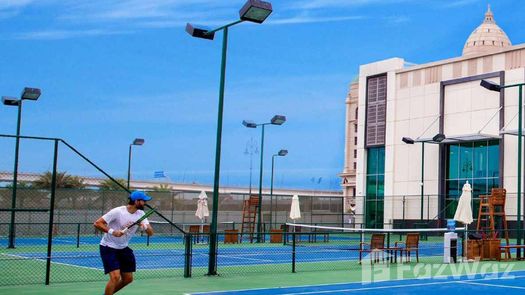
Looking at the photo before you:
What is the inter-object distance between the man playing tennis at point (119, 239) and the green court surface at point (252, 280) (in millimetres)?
3332

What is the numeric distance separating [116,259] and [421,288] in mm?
6809

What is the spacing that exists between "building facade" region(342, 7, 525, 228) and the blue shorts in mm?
34408

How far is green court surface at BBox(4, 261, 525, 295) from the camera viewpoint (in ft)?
43.9

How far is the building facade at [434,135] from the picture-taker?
45500 mm

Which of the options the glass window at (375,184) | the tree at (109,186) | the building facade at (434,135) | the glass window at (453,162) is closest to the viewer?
the tree at (109,186)

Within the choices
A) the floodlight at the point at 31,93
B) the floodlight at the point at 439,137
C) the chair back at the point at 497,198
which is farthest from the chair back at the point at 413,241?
the floodlight at the point at 439,137

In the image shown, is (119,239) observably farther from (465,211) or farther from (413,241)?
(465,211)

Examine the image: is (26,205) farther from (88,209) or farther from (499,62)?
(499,62)

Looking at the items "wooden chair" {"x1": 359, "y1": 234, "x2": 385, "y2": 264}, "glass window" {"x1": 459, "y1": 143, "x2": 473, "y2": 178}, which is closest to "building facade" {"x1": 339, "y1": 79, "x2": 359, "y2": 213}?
"glass window" {"x1": 459, "y1": 143, "x2": 473, "y2": 178}

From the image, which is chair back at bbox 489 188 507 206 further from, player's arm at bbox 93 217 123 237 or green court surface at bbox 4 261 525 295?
player's arm at bbox 93 217 123 237

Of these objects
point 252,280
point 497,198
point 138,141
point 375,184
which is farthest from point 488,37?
point 252,280

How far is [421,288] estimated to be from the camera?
14.4 meters

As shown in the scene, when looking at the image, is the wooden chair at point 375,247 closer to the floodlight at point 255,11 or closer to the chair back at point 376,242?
the chair back at point 376,242

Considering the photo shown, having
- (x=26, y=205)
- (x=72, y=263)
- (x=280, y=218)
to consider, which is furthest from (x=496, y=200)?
(x=280, y=218)
